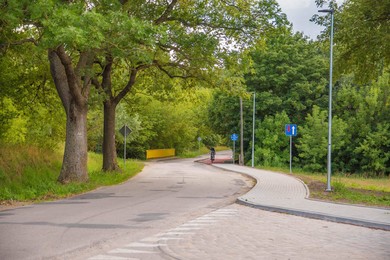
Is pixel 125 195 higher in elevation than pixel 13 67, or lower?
lower

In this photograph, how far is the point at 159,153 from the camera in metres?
63.9

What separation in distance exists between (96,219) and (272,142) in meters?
34.5

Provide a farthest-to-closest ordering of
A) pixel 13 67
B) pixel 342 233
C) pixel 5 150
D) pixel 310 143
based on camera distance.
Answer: pixel 310 143
pixel 13 67
pixel 5 150
pixel 342 233

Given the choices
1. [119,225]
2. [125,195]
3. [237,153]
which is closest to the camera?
[119,225]

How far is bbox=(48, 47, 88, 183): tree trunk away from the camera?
1952 cm

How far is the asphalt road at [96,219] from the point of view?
8234 millimetres

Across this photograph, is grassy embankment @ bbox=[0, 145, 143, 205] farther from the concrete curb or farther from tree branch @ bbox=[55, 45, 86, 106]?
the concrete curb

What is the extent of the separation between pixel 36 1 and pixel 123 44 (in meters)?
3.55

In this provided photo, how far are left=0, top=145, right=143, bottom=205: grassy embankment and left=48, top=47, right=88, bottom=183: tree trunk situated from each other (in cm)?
62

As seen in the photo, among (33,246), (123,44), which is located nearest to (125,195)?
(123,44)

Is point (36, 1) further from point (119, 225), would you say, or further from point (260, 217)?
point (260, 217)

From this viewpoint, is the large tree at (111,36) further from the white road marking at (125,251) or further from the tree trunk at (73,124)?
the white road marking at (125,251)

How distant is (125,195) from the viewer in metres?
17.4

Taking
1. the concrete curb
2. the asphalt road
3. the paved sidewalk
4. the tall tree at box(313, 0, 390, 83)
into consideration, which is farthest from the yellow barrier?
the concrete curb
